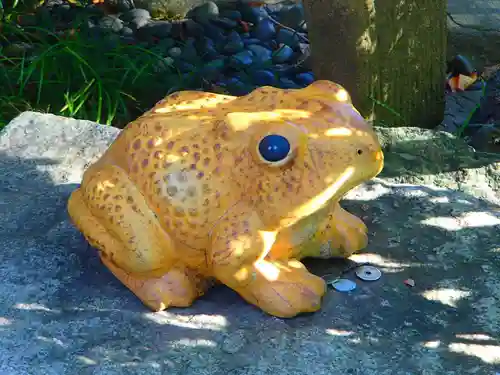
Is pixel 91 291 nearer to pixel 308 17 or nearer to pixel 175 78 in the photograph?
pixel 308 17

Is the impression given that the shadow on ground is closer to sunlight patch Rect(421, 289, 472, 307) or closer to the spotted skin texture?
sunlight patch Rect(421, 289, 472, 307)

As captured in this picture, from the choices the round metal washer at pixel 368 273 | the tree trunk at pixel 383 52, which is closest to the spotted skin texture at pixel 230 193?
the round metal washer at pixel 368 273

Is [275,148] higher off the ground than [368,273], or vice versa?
→ [275,148]

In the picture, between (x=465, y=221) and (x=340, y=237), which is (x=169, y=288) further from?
(x=465, y=221)

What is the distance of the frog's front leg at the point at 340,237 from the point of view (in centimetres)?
277

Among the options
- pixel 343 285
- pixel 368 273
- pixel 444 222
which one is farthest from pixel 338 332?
pixel 444 222

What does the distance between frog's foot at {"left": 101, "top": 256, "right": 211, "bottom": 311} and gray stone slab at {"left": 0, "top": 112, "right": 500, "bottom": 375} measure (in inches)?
1.6

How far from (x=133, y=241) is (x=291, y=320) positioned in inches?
24.2

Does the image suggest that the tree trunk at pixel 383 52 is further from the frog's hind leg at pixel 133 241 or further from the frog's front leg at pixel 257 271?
the frog's hind leg at pixel 133 241

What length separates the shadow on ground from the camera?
2.35m

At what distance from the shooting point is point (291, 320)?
98.7 inches

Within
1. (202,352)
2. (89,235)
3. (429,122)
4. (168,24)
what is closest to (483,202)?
(429,122)

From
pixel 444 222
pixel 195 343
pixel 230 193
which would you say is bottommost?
pixel 195 343

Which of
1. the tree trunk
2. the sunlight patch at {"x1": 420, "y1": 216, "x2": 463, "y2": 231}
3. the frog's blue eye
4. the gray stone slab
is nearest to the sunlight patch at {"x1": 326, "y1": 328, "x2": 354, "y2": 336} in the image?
the gray stone slab
